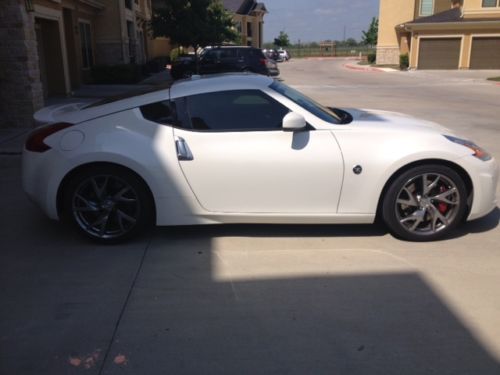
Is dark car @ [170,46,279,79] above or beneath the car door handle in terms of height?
above

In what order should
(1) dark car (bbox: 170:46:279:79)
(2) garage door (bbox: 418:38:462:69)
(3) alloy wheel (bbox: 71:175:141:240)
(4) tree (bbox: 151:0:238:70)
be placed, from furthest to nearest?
(2) garage door (bbox: 418:38:462:69)
(4) tree (bbox: 151:0:238:70)
(1) dark car (bbox: 170:46:279:79)
(3) alloy wheel (bbox: 71:175:141:240)

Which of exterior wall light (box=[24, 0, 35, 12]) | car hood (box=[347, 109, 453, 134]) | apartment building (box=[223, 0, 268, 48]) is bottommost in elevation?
car hood (box=[347, 109, 453, 134])

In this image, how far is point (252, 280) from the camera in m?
3.73

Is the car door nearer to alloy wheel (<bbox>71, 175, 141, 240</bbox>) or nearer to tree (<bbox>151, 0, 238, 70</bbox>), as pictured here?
alloy wheel (<bbox>71, 175, 141, 240</bbox>)

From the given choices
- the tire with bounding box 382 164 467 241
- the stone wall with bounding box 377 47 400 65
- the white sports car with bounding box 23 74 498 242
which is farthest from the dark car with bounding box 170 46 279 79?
the stone wall with bounding box 377 47 400 65

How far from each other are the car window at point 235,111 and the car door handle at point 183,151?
0.19 meters

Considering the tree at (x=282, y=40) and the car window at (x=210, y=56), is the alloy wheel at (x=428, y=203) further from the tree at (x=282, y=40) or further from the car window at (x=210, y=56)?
the tree at (x=282, y=40)

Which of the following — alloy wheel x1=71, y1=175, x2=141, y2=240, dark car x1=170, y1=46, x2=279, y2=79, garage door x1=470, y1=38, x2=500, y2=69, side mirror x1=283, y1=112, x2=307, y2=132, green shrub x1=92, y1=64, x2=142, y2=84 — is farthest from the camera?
garage door x1=470, y1=38, x2=500, y2=69

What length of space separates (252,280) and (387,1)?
46889 mm

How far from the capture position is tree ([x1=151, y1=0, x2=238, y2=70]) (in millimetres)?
25562

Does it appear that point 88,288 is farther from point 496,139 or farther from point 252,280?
point 496,139

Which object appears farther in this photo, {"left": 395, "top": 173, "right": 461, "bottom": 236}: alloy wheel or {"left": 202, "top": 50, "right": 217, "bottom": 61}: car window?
{"left": 202, "top": 50, "right": 217, "bottom": 61}: car window

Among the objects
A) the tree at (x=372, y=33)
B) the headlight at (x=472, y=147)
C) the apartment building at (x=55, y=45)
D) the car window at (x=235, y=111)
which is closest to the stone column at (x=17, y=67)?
the apartment building at (x=55, y=45)

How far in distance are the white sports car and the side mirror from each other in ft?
0.04
